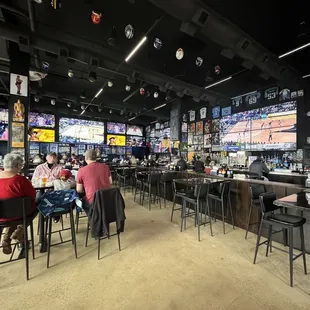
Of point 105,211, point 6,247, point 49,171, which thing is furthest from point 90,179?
point 6,247

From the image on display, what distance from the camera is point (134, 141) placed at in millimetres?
16781

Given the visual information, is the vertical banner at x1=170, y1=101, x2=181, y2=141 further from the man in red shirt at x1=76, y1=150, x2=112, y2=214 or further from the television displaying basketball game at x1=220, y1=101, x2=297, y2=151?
the man in red shirt at x1=76, y1=150, x2=112, y2=214

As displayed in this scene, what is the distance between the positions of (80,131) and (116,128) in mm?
2938

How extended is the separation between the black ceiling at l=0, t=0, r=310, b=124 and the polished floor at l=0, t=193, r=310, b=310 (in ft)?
14.7

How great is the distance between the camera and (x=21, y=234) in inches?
102

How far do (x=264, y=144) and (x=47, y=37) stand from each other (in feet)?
27.3

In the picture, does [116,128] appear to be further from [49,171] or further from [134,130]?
[49,171]

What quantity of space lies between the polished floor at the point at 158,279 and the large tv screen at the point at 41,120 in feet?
38.9

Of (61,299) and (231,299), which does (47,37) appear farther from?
(231,299)

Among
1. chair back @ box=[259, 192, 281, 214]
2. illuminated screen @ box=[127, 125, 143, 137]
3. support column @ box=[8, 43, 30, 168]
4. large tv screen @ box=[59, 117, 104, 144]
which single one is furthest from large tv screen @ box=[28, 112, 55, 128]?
chair back @ box=[259, 192, 281, 214]

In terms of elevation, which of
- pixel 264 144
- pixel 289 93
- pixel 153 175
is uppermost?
pixel 289 93

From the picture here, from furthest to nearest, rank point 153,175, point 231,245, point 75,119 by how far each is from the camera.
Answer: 1. point 75,119
2. point 153,175
3. point 231,245

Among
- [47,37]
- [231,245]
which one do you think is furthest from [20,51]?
[231,245]

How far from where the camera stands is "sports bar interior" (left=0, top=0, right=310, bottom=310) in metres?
2.14
